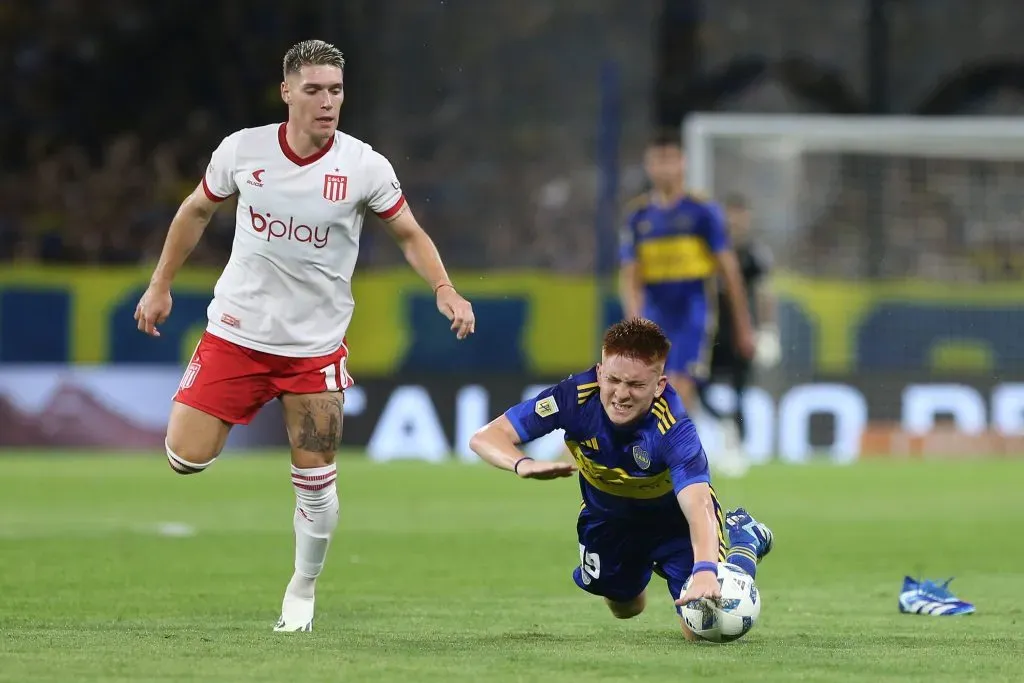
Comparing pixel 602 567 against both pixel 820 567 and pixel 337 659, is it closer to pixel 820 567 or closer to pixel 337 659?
pixel 337 659

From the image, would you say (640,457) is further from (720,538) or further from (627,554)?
(627,554)

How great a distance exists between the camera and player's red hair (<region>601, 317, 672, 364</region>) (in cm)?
608

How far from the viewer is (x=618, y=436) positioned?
6.39 metres

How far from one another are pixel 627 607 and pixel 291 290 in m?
1.70

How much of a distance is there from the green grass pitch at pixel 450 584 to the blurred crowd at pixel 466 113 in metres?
5.10

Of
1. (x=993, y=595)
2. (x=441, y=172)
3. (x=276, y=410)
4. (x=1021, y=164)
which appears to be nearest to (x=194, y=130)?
(x=441, y=172)

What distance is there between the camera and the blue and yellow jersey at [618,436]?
6.25 metres

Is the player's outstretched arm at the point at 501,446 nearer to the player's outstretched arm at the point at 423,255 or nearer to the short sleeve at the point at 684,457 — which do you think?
the short sleeve at the point at 684,457

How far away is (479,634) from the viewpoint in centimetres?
663

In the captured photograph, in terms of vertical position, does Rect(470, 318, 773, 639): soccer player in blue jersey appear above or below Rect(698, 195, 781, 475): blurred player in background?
above

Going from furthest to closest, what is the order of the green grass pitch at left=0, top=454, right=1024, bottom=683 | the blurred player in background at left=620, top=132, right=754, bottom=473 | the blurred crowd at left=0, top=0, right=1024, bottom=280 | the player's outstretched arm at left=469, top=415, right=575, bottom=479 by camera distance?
1. the blurred crowd at left=0, top=0, right=1024, bottom=280
2. the blurred player in background at left=620, top=132, right=754, bottom=473
3. the player's outstretched arm at left=469, top=415, right=575, bottom=479
4. the green grass pitch at left=0, top=454, right=1024, bottom=683

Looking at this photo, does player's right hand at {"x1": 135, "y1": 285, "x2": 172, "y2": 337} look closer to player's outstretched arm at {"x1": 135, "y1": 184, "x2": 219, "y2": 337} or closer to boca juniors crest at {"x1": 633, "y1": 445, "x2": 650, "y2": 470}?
player's outstretched arm at {"x1": 135, "y1": 184, "x2": 219, "y2": 337}

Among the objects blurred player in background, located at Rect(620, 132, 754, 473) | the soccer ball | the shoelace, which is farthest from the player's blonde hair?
blurred player in background, located at Rect(620, 132, 754, 473)

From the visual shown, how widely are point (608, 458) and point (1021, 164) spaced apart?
1479 centimetres
